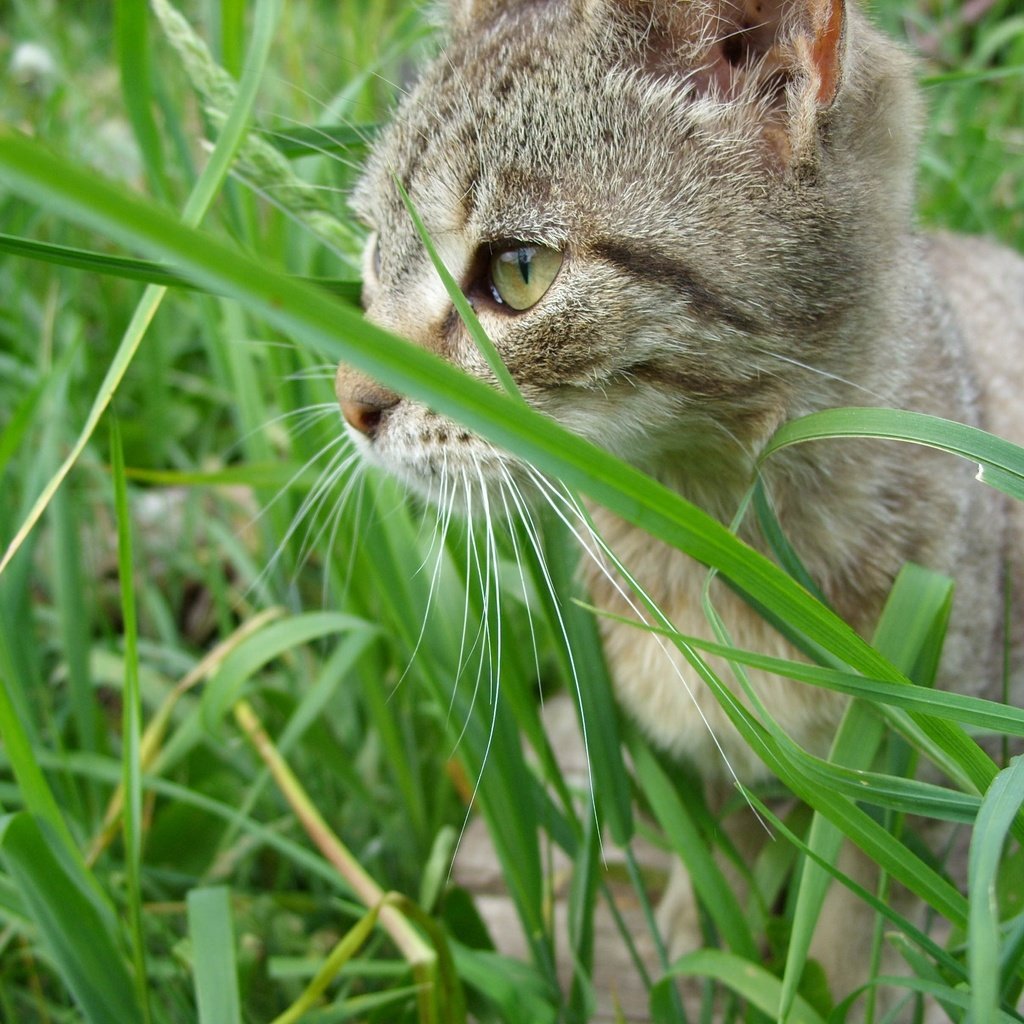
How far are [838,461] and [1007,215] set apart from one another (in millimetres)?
1783

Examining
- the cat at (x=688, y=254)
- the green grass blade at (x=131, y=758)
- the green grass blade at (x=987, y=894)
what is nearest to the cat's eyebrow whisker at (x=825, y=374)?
the cat at (x=688, y=254)

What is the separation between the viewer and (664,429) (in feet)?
3.79

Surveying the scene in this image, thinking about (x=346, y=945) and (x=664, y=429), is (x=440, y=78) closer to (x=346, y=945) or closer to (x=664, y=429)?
(x=664, y=429)

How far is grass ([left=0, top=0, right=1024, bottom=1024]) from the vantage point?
87 cm

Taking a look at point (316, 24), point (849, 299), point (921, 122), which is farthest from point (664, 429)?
point (316, 24)

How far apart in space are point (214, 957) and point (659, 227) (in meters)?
0.95

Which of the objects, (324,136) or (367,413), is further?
(324,136)

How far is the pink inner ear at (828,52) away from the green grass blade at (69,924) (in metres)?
1.14

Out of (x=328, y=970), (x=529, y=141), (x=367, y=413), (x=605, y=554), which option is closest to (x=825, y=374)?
(x=605, y=554)

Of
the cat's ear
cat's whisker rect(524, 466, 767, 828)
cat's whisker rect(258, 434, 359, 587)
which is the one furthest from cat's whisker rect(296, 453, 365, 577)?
the cat's ear

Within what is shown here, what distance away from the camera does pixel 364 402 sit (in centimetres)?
119

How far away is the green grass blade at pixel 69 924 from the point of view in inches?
43.3

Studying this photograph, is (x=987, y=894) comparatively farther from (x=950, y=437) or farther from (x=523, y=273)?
(x=523, y=273)

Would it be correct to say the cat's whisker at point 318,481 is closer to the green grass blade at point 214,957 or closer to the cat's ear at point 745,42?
the green grass blade at point 214,957
